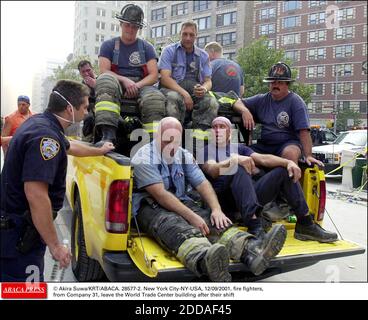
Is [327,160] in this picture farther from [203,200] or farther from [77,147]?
[77,147]

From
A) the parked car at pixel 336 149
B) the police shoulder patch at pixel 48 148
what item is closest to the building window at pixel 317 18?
the parked car at pixel 336 149

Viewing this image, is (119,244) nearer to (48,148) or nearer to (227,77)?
(48,148)

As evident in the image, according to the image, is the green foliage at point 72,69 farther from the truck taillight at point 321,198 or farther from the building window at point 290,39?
the truck taillight at point 321,198

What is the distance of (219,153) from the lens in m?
3.19

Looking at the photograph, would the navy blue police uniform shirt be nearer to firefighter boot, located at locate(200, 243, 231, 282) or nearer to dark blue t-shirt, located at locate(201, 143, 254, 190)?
firefighter boot, located at locate(200, 243, 231, 282)

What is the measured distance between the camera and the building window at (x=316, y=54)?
2943mm

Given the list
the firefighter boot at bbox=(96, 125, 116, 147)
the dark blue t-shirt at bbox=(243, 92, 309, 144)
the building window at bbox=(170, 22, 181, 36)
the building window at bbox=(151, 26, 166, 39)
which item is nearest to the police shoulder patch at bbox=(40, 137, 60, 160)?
the firefighter boot at bbox=(96, 125, 116, 147)

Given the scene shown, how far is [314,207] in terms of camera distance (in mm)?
3318

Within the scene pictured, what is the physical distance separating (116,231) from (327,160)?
2.01 m

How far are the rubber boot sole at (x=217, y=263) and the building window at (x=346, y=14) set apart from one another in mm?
1935

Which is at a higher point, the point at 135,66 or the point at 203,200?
the point at 135,66

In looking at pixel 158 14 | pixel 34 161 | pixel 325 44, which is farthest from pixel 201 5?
pixel 34 161

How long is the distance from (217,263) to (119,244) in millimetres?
646

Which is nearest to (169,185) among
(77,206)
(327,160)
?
(77,206)
